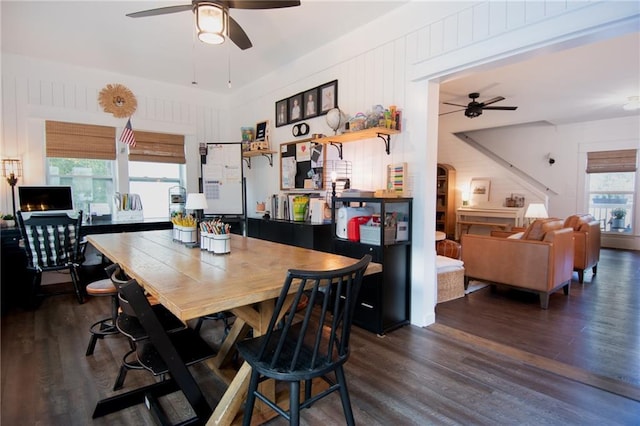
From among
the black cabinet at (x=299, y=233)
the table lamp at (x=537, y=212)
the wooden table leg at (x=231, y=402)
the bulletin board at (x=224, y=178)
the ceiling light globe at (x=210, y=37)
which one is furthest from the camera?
the table lamp at (x=537, y=212)

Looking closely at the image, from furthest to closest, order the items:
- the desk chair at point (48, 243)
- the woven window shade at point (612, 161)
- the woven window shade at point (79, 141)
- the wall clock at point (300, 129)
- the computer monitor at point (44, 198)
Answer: the woven window shade at point (612, 161) < the woven window shade at point (79, 141) < the wall clock at point (300, 129) < the computer monitor at point (44, 198) < the desk chair at point (48, 243)

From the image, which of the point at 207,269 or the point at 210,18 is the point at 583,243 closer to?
the point at 207,269

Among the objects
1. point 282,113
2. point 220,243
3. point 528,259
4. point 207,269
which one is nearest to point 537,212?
point 528,259

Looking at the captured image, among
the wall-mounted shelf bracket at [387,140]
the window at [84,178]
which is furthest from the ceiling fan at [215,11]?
the window at [84,178]

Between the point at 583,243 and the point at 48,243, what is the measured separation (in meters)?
6.28

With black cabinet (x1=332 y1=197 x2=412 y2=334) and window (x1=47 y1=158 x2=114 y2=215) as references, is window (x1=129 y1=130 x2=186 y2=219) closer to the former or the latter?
window (x1=47 y1=158 x2=114 y2=215)

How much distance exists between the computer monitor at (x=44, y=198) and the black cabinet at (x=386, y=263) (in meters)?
3.46

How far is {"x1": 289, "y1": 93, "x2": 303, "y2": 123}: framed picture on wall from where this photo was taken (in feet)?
13.8

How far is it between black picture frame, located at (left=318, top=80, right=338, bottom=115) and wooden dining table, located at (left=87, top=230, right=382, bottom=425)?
6.30ft

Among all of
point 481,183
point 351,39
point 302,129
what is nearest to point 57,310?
point 302,129

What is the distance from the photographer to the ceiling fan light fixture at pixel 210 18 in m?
2.27

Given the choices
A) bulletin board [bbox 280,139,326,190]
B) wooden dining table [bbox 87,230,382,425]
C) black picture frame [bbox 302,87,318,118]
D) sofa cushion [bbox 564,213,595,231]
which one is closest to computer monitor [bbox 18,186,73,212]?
wooden dining table [bbox 87,230,382,425]

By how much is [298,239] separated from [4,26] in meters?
3.64

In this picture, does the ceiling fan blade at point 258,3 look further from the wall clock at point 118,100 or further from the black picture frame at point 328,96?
the wall clock at point 118,100
